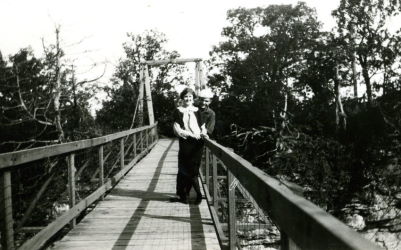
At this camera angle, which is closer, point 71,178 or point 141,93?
point 71,178

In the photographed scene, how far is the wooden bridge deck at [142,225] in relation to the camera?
3799mm

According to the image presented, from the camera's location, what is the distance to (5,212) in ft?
8.60

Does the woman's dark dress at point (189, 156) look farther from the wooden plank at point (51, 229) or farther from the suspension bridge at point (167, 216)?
the wooden plank at point (51, 229)

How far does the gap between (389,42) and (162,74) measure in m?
16.8

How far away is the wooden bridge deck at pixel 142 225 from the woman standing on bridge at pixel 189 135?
0.40 meters

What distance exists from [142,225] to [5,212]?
6.70 feet

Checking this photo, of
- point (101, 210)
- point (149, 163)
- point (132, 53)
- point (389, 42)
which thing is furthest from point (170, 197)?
point (132, 53)

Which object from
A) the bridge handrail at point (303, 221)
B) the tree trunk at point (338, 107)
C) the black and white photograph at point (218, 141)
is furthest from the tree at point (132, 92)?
the bridge handrail at point (303, 221)

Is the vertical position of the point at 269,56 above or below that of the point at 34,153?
above

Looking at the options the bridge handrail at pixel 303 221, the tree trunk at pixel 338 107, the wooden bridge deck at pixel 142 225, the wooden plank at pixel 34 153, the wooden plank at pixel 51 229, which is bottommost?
the wooden bridge deck at pixel 142 225

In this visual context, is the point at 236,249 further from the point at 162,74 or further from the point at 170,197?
the point at 162,74

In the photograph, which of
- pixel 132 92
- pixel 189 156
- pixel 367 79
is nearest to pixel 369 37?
pixel 367 79

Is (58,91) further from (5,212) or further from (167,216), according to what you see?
(5,212)

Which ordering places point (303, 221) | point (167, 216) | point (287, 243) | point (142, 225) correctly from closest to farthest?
point (303, 221) → point (287, 243) → point (142, 225) → point (167, 216)
